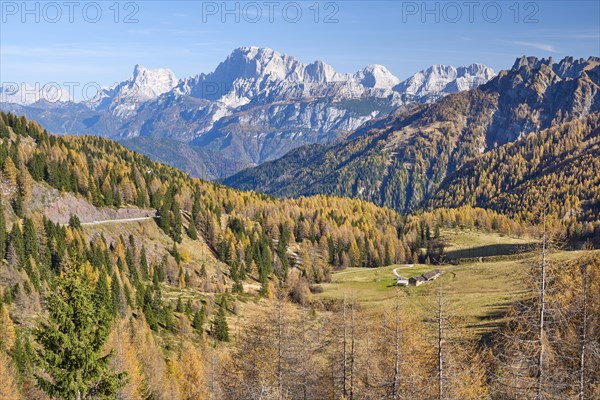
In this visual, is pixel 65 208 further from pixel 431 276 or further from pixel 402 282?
pixel 431 276

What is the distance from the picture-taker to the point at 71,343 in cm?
3484

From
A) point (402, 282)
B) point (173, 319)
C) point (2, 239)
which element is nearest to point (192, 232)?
point (173, 319)

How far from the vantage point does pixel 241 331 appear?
124m

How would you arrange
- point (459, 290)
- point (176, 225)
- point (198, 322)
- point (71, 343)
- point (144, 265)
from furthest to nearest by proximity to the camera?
1. point (176, 225)
2. point (144, 265)
3. point (459, 290)
4. point (198, 322)
5. point (71, 343)

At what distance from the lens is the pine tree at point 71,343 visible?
34.7 meters

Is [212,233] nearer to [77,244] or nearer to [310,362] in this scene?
[77,244]

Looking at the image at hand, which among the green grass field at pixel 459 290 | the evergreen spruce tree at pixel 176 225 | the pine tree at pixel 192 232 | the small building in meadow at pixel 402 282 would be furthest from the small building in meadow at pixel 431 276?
the evergreen spruce tree at pixel 176 225

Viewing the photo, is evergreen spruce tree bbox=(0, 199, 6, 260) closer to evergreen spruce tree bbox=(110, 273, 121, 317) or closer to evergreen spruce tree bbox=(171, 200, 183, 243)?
evergreen spruce tree bbox=(110, 273, 121, 317)

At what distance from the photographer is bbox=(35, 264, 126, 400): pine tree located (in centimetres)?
3469

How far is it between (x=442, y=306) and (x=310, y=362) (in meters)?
61.9

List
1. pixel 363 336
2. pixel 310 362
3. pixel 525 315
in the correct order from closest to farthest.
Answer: pixel 525 315
pixel 310 362
pixel 363 336

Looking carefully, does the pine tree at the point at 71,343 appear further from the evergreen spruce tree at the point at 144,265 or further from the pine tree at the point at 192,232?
the pine tree at the point at 192,232

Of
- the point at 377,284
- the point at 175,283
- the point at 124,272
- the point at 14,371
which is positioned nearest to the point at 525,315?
the point at 14,371

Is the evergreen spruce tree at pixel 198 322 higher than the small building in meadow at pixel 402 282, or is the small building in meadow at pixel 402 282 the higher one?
the evergreen spruce tree at pixel 198 322
